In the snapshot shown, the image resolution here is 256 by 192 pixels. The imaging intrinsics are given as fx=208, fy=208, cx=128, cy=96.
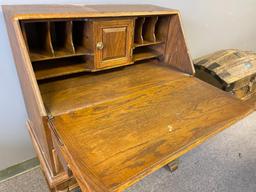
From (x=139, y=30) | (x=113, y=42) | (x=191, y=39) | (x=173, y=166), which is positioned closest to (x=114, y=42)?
(x=113, y=42)

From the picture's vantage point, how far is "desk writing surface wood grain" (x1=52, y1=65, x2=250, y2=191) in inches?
22.3

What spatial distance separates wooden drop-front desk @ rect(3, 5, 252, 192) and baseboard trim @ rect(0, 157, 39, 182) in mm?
385

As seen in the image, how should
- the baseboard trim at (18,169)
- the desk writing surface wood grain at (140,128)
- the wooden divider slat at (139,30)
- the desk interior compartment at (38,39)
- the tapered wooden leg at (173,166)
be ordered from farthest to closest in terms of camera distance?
the tapered wooden leg at (173,166) < the baseboard trim at (18,169) < the wooden divider slat at (139,30) < the desk interior compartment at (38,39) < the desk writing surface wood grain at (140,128)

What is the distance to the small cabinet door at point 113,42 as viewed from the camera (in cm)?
85

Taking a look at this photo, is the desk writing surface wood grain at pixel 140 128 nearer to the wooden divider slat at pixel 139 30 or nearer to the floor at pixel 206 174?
the wooden divider slat at pixel 139 30

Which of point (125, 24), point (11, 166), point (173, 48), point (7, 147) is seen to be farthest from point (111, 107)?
point (11, 166)

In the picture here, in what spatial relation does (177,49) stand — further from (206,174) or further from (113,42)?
(206,174)

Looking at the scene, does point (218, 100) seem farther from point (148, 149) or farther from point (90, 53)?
point (90, 53)

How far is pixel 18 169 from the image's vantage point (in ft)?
4.38

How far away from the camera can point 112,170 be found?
553mm

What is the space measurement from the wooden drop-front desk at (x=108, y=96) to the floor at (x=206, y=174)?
45 centimetres

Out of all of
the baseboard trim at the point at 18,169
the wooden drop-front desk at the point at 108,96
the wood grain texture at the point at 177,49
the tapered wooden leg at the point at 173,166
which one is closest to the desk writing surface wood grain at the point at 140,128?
the wooden drop-front desk at the point at 108,96

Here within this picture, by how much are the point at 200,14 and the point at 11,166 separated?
176 cm

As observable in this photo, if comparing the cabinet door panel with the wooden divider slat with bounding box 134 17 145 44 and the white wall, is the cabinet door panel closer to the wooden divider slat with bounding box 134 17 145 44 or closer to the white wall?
the wooden divider slat with bounding box 134 17 145 44
